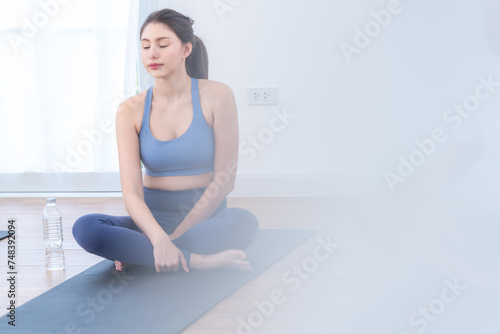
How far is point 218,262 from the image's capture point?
1763mm

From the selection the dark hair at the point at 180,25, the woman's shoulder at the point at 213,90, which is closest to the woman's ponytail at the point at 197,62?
the dark hair at the point at 180,25

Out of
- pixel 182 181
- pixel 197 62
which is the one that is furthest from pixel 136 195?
pixel 197 62

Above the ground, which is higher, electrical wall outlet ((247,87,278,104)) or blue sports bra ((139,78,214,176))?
electrical wall outlet ((247,87,278,104))

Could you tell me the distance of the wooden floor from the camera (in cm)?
142

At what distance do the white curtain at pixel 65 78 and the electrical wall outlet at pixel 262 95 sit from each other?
0.62 metres

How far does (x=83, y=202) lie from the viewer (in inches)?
127

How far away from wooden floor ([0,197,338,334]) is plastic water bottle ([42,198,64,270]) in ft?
0.11

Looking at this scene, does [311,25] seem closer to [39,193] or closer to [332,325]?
[39,193]

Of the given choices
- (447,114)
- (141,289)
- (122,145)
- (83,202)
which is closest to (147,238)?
(141,289)

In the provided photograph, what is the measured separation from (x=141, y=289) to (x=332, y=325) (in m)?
0.53

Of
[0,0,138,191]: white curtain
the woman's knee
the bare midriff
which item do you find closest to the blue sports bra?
the bare midriff

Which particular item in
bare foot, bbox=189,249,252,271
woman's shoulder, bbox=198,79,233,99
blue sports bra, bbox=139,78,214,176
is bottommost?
bare foot, bbox=189,249,252,271

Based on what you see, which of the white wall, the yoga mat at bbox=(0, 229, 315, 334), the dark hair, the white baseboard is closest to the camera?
the yoga mat at bbox=(0, 229, 315, 334)

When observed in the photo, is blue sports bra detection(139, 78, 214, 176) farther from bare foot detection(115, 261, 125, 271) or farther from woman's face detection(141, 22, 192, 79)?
bare foot detection(115, 261, 125, 271)
